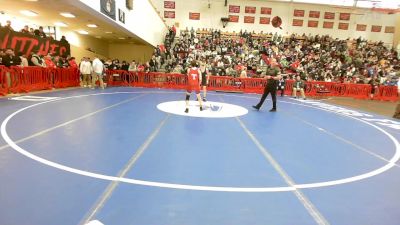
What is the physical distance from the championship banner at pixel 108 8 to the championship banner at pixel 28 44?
194 inches

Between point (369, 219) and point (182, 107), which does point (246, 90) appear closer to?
point (182, 107)

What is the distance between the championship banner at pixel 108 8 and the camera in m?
11.9

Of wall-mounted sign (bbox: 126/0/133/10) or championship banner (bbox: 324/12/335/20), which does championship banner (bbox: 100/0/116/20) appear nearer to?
wall-mounted sign (bbox: 126/0/133/10)

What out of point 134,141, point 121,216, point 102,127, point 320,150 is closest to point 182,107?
point 102,127

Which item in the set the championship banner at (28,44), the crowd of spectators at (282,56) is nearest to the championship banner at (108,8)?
the championship banner at (28,44)

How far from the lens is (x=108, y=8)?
41.3 feet

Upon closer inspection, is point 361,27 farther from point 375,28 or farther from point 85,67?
point 85,67

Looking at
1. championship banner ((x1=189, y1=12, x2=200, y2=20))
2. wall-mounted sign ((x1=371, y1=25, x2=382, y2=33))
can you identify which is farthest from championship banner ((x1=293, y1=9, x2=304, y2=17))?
championship banner ((x1=189, y1=12, x2=200, y2=20))

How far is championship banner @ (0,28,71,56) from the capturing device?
1283cm

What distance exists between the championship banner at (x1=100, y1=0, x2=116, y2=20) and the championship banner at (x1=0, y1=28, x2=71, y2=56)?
4.93 meters

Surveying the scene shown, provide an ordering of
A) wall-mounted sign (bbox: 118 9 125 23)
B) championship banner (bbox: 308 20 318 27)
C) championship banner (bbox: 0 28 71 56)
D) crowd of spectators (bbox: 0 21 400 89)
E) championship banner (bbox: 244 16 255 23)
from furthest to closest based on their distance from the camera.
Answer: championship banner (bbox: 308 20 318 27) < championship banner (bbox: 244 16 255 23) < crowd of spectators (bbox: 0 21 400 89) < wall-mounted sign (bbox: 118 9 125 23) < championship banner (bbox: 0 28 71 56)

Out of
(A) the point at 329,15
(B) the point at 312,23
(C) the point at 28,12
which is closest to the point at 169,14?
(B) the point at 312,23

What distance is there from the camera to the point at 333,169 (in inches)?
185

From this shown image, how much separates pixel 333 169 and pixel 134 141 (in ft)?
12.6
